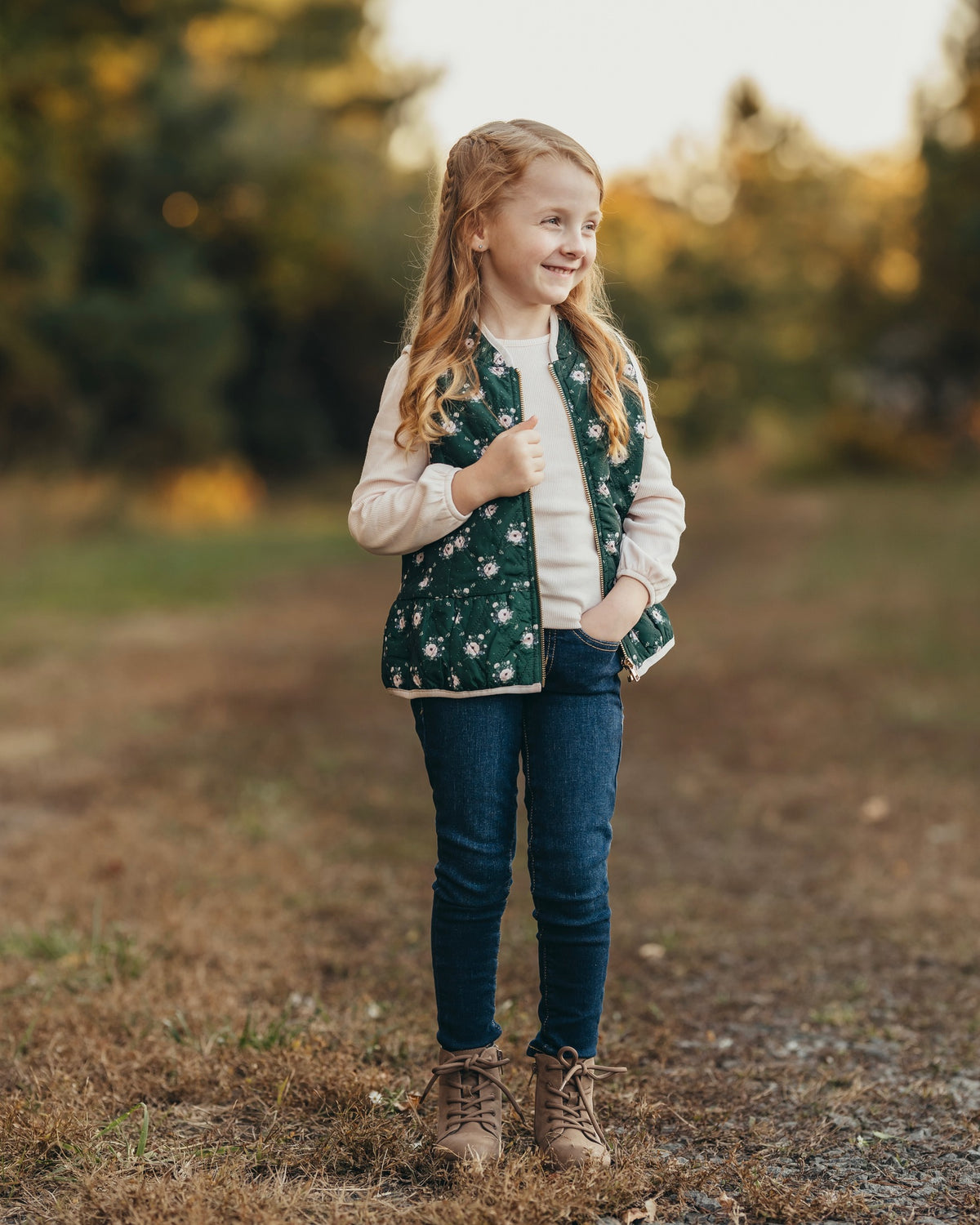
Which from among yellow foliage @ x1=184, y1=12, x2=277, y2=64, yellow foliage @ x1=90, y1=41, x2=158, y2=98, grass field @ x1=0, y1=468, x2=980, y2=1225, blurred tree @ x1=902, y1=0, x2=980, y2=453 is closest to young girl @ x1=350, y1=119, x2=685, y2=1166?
grass field @ x1=0, y1=468, x2=980, y2=1225

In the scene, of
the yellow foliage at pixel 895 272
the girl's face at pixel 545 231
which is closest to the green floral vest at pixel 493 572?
the girl's face at pixel 545 231

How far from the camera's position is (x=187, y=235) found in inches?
832

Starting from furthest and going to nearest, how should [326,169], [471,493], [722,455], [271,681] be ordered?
[722,455], [326,169], [271,681], [471,493]

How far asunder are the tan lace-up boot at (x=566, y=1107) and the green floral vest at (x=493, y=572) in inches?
27.9

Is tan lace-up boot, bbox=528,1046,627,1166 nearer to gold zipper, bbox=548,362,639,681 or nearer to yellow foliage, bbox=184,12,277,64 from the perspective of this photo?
gold zipper, bbox=548,362,639,681

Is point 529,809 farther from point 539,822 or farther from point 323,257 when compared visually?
point 323,257

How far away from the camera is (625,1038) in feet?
9.98

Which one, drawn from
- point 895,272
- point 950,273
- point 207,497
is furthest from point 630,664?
point 895,272

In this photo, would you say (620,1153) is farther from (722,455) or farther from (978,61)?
(722,455)

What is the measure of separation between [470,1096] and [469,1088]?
0.02 metres

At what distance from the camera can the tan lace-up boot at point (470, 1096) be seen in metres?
2.34

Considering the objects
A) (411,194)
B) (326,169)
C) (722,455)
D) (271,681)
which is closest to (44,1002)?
(271,681)

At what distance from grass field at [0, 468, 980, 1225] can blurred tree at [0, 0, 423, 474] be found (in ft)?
32.8

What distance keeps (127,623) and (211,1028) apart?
718 cm
